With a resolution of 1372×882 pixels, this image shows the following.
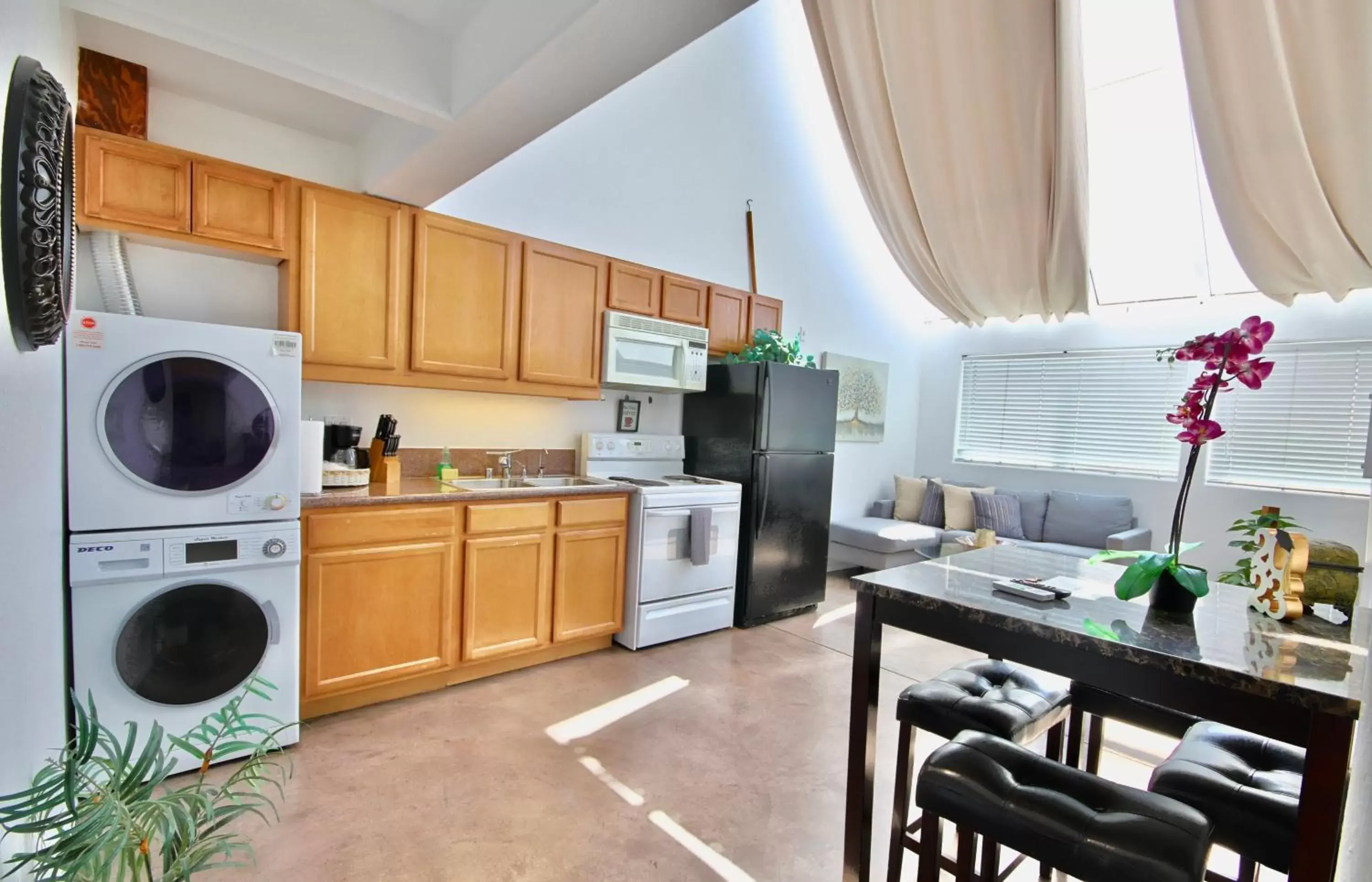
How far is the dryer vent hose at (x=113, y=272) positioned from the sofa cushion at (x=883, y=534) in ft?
15.0

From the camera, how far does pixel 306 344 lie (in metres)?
2.67

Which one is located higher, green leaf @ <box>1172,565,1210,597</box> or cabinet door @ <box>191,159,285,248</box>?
cabinet door @ <box>191,159,285,248</box>

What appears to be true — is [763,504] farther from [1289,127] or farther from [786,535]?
[1289,127]

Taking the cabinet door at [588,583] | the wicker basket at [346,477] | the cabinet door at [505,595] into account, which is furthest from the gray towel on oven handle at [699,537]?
the wicker basket at [346,477]

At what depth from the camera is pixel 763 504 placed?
403cm

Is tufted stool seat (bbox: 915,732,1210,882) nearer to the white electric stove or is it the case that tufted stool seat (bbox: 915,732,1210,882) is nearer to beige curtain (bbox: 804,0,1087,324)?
the white electric stove

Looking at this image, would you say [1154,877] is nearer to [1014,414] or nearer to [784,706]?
[784,706]

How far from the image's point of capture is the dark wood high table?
1021mm

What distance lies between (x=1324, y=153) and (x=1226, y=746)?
326cm

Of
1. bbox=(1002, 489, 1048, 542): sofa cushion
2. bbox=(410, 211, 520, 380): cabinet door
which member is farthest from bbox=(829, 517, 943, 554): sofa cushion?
bbox=(410, 211, 520, 380): cabinet door

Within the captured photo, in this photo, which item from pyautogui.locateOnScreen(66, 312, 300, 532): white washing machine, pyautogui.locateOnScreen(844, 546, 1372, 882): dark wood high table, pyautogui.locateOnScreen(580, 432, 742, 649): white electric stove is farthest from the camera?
pyautogui.locateOnScreen(580, 432, 742, 649): white electric stove

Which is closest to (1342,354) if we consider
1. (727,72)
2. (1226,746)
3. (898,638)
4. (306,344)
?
(898,638)

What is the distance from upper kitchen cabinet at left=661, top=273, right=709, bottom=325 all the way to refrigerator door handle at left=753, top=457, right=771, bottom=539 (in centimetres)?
105

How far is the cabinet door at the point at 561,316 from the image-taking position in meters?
3.34
